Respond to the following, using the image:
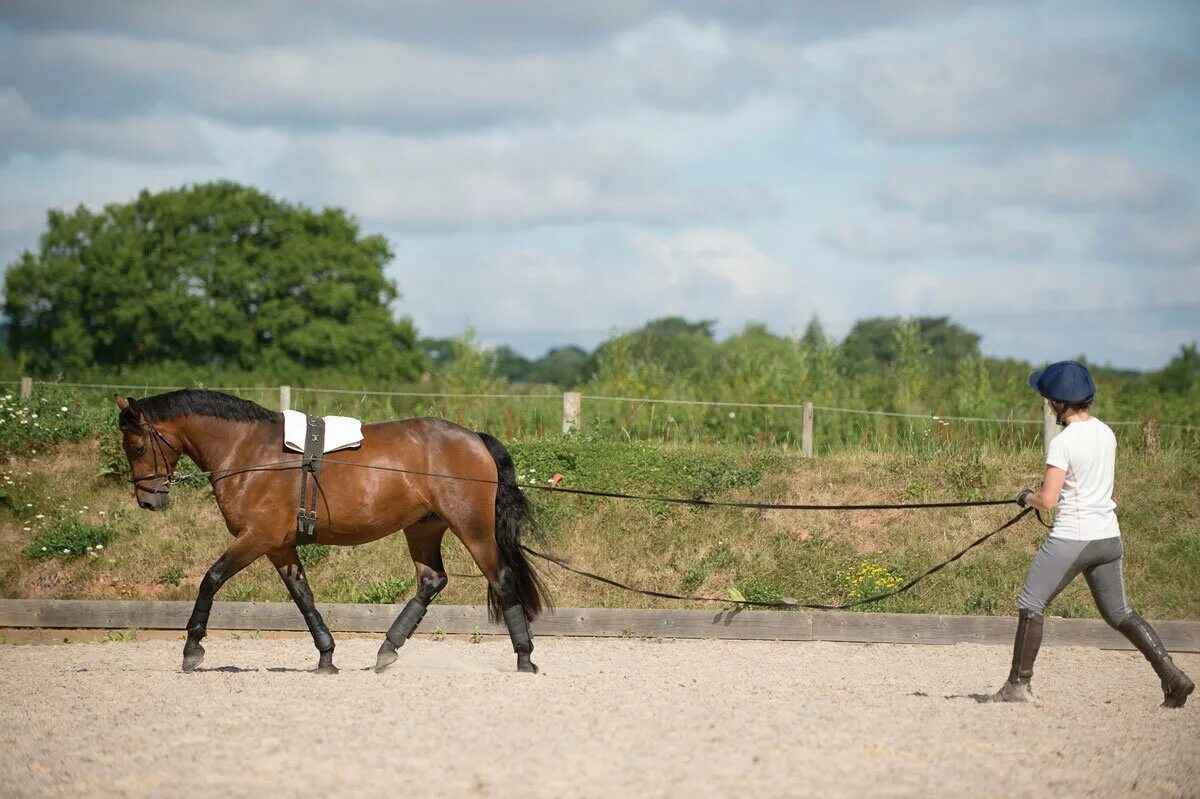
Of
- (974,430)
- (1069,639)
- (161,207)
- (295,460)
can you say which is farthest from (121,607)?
(161,207)

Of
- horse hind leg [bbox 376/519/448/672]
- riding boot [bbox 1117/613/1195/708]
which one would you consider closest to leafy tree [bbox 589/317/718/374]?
horse hind leg [bbox 376/519/448/672]

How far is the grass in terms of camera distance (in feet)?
38.0

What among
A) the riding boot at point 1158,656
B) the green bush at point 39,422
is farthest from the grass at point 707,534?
the riding boot at point 1158,656

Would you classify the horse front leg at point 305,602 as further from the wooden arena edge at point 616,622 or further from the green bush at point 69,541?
the green bush at point 69,541

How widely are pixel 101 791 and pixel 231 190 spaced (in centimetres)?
3969

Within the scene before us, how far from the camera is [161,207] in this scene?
1606 inches

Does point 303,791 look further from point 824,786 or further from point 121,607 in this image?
point 121,607

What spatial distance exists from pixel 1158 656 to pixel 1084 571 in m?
0.65

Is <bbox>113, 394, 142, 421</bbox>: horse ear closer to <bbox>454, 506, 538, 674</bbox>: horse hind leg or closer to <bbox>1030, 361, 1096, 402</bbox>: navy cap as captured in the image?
<bbox>454, 506, 538, 674</bbox>: horse hind leg

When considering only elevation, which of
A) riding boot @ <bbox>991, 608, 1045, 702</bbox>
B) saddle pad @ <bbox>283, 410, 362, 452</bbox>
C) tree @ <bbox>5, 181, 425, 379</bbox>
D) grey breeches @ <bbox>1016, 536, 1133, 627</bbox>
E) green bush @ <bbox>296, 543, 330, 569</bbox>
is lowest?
green bush @ <bbox>296, 543, 330, 569</bbox>

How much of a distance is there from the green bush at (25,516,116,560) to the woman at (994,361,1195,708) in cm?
962

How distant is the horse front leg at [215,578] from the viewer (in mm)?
7938

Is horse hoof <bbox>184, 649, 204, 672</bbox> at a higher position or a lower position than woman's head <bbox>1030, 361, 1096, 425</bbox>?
lower

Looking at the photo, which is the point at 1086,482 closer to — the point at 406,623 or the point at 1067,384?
the point at 1067,384
